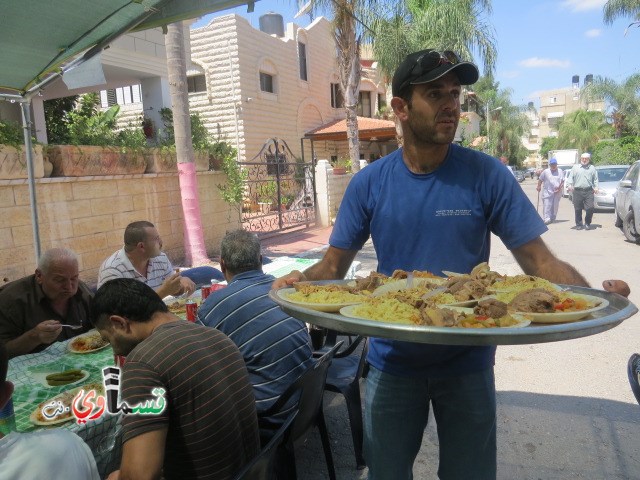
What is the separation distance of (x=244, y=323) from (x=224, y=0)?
228 centimetres

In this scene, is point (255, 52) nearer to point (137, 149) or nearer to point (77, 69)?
point (137, 149)

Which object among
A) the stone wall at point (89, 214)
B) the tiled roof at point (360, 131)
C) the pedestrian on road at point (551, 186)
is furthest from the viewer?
the tiled roof at point (360, 131)

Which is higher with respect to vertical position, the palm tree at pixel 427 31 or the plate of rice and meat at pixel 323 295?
the palm tree at pixel 427 31

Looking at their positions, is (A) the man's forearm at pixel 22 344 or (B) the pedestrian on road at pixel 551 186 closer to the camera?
(A) the man's forearm at pixel 22 344

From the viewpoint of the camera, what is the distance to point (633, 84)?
4050cm

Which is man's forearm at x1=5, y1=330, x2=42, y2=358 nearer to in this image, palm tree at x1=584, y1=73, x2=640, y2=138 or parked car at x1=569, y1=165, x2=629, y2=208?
parked car at x1=569, y1=165, x2=629, y2=208

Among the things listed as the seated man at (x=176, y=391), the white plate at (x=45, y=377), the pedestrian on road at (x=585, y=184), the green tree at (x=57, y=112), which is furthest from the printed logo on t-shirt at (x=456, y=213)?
the green tree at (x=57, y=112)

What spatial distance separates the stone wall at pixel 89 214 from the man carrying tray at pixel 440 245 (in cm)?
655

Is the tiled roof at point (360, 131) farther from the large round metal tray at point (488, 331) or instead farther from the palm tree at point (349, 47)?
the large round metal tray at point (488, 331)

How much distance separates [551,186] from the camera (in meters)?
14.1

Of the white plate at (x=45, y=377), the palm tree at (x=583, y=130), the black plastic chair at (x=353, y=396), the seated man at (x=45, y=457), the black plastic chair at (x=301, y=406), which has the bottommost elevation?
the black plastic chair at (x=353, y=396)

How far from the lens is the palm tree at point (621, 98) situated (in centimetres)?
4016

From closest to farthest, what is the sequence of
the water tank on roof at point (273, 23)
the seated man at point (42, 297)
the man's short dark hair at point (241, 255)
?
the man's short dark hair at point (241, 255) < the seated man at point (42, 297) < the water tank on roof at point (273, 23)

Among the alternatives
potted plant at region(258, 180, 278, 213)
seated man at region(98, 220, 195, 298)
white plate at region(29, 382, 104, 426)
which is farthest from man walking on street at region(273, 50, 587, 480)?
potted plant at region(258, 180, 278, 213)
